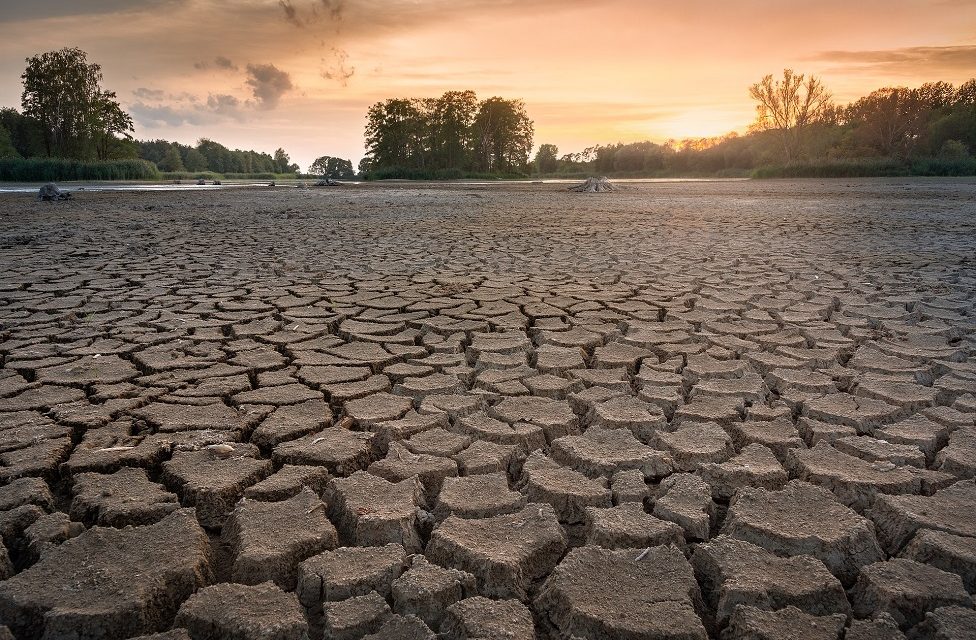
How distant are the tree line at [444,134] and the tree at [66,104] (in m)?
18.6

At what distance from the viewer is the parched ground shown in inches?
49.2

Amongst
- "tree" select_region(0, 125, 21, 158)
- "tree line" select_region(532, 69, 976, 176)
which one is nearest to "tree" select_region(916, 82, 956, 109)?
"tree line" select_region(532, 69, 976, 176)

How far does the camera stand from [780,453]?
1.90 meters

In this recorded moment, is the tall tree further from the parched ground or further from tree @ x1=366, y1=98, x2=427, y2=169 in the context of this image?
the parched ground

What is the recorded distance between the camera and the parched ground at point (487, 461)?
125cm

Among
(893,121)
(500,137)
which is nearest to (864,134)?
(893,121)

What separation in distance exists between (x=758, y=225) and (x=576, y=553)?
8.28 metres

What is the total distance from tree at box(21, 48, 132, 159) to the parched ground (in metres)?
43.6

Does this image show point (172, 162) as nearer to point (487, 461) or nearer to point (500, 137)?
point (500, 137)

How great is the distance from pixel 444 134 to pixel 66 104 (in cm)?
2558

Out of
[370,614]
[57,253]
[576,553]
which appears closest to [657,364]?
[576,553]

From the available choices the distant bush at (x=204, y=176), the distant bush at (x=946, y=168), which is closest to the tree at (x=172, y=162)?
the distant bush at (x=204, y=176)

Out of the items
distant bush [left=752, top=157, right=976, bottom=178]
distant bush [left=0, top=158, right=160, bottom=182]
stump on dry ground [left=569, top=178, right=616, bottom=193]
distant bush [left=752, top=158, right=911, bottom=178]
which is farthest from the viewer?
distant bush [left=752, top=158, right=911, bottom=178]

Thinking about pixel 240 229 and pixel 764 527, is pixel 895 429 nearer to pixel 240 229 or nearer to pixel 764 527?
pixel 764 527
